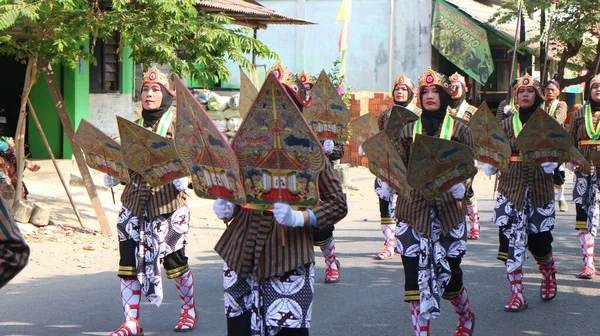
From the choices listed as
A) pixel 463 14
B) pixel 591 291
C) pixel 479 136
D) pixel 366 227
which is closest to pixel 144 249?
pixel 479 136

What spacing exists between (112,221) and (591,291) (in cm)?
625

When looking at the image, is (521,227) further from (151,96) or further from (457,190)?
(151,96)

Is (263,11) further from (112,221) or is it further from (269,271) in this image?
(269,271)

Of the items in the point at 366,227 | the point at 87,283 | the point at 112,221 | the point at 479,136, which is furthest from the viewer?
the point at 366,227

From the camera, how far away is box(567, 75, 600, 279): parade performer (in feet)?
28.9

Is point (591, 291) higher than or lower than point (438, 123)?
lower

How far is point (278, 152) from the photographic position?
4.14 meters

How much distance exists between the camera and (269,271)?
14.6ft

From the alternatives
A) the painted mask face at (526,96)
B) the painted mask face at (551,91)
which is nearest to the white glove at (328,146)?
the painted mask face at (526,96)

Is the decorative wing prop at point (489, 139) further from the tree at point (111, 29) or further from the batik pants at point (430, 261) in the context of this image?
the tree at point (111, 29)

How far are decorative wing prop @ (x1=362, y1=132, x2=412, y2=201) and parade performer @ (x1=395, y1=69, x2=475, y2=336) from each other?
0.90 feet

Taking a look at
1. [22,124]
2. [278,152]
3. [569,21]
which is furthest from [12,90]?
[278,152]

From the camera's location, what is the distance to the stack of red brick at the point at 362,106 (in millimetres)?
20234

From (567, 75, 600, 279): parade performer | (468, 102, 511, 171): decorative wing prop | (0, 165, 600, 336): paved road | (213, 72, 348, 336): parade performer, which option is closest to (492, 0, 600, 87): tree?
(0, 165, 600, 336): paved road
